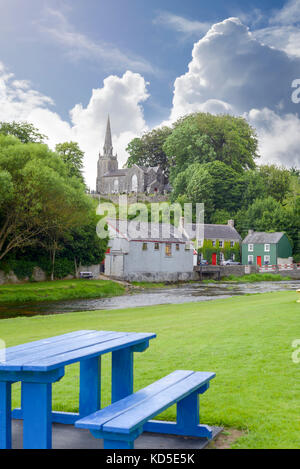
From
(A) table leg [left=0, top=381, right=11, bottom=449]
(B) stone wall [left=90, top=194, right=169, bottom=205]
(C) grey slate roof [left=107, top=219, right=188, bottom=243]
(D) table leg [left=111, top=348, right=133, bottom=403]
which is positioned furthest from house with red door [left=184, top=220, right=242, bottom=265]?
(A) table leg [left=0, top=381, right=11, bottom=449]

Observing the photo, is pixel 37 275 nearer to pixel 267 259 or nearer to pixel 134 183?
pixel 267 259

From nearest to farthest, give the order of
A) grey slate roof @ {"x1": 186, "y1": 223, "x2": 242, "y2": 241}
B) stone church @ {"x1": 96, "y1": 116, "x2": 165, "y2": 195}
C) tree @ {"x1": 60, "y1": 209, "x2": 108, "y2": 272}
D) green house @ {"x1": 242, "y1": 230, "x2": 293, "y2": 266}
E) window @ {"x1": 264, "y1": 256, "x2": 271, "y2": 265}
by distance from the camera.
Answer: tree @ {"x1": 60, "y1": 209, "x2": 108, "y2": 272} < green house @ {"x1": 242, "y1": 230, "x2": 293, "y2": 266} < window @ {"x1": 264, "y1": 256, "x2": 271, "y2": 265} < grey slate roof @ {"x1": 186, "y1": 223, "x2": 242, "y2": 241} < stone church @ {"x1": 96, "y1": 116, "x2": 165, "y2": 195}

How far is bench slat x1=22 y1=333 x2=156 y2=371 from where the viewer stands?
4504 millimetres

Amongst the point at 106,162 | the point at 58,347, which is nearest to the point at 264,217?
the point at 106,162

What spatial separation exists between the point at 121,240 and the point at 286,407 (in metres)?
49.3

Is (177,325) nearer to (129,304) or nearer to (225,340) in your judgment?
(225,340)

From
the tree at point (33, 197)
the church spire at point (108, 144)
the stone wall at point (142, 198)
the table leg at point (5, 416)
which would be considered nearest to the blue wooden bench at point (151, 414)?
the table leg at point (5, 416)

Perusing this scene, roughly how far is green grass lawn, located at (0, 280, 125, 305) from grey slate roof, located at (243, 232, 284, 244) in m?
33.4

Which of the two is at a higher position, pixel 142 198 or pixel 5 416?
pixel 142 198

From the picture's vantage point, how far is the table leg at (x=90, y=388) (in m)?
6.12

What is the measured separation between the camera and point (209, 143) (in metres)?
89.0

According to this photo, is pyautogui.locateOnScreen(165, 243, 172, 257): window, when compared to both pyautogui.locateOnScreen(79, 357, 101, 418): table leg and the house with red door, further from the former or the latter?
pyautogui.locateOnScreen(79, 357, 101, 418): table leg

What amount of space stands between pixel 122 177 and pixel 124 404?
367ft

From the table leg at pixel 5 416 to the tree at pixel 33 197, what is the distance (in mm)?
30678
